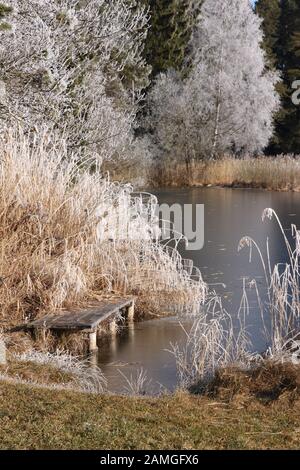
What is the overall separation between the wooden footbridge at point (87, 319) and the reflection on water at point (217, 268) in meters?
0.22

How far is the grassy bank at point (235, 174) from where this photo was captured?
28.7 meters

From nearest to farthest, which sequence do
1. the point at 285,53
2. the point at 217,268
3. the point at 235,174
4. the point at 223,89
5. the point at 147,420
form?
the point at 147,420 → the point at 217,268 → the point at 235,174 → the point at 223,89 → the point at 285,53

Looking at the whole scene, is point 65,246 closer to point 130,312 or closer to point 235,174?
point 130,312

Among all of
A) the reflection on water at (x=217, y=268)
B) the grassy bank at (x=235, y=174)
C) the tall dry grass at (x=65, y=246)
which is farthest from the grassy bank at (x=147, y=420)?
the grassy bank at (x=235, y=174)

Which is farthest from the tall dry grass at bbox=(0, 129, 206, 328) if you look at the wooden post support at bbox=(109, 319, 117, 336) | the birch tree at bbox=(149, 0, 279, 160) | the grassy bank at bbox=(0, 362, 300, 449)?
the birch tree at bbox=(149, 0, 279, 160)

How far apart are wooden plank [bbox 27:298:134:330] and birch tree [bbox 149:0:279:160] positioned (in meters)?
25.4

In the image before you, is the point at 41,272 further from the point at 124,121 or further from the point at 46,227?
the point at 124,121

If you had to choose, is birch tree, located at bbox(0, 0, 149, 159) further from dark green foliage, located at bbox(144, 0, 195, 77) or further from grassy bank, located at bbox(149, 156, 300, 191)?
dark green foliage, located at bbox(144, 0, 195, 77)

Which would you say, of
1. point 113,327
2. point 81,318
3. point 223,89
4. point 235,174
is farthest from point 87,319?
point 223,89

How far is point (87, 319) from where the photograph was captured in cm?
775

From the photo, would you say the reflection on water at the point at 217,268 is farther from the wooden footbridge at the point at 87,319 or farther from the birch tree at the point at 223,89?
the birch tree at the point at 223,89

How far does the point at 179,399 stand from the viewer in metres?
5.11

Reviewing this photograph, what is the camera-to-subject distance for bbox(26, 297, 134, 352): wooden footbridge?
24.8 ft

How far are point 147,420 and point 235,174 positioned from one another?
26786 millimetres
